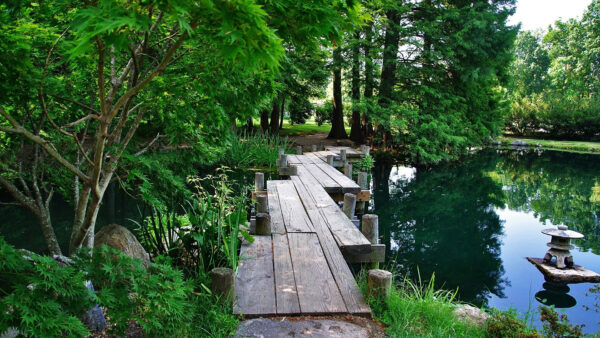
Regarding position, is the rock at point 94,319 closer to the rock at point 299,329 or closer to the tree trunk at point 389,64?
the rock at point 299,329

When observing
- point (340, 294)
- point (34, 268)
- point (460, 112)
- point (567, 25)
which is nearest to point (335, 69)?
point (460, 112)

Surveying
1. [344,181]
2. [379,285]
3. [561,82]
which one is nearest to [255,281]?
[379,285]

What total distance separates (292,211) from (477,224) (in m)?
6.33

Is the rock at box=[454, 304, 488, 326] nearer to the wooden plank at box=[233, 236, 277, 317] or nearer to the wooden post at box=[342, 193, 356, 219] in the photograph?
the wooden plank at box=[233, 236, 277, 317]

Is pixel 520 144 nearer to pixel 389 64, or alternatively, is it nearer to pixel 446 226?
pixel 389 64

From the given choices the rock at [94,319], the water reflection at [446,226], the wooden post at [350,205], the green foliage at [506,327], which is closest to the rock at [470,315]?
the green foliage at [506,327]

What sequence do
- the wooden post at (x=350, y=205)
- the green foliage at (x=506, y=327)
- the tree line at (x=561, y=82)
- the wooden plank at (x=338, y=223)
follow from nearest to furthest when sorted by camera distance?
the green foliage at (x=506, y=327), the wooden plank at (x=338, y=223), the wooden post at (x=350, y=205), the tree line at (x=561, y=82)

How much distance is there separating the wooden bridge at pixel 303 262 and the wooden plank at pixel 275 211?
12mm

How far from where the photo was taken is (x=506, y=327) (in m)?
3.33

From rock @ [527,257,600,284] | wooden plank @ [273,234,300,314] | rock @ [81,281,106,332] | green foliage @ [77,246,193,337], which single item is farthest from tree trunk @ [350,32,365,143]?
green foliage @ [77,246,193,337]

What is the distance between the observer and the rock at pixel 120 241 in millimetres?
4145

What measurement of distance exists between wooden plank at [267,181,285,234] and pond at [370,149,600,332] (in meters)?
1.82

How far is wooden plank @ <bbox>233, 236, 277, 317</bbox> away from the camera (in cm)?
336

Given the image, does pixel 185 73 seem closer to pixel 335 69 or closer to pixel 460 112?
pixel 335 69
